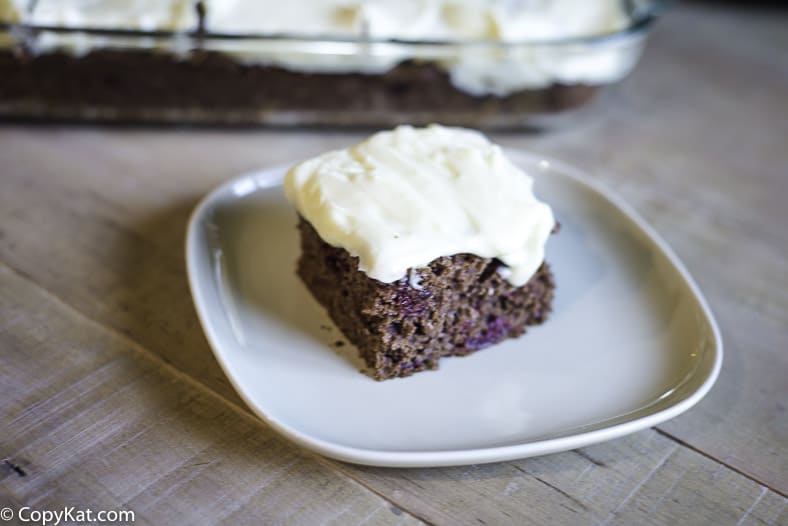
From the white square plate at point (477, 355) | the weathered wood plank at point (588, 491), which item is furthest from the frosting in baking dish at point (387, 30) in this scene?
the weathered wood plank at point (588, 491)

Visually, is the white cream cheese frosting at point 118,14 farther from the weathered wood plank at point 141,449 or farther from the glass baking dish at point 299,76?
the weathered wood plank at point 141,449

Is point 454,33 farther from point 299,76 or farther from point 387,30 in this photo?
point 299,76

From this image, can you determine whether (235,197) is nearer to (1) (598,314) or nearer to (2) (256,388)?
(2) (256,388)

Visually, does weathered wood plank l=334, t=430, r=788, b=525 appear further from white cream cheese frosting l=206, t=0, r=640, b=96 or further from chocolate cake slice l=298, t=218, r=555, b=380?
white cream cheese frosting l=206, t=0, r=640, b=96

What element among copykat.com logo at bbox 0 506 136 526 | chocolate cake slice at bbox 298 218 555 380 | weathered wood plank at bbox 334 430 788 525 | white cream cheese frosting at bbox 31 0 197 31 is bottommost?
weathered wood plank at bbox 334 430 788 525

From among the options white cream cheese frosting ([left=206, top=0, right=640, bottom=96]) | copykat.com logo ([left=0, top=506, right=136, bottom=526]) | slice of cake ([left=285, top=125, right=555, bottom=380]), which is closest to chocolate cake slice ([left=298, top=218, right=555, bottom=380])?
slice of cake ([left=285, top=125, right=555, bottom=380])

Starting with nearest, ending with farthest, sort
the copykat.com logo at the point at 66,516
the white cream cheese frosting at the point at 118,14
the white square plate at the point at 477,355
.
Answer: the copykat.com logo at the point at 66,516, the white square plate at the point at 477,355, the white cream cheese frosting at the point at 118,14

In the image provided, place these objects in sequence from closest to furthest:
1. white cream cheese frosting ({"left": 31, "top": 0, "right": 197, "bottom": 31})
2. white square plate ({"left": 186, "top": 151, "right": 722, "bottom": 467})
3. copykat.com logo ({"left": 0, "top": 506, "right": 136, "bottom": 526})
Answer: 1. copykat.com logo ({"left": 0, "top": 506, "right": 136, "bottom": 526})
2. white square plate ({"left": 186, "top": 151, "right": 722, "bottom": 467})
3. white cream cheese frosting ({"left": 31, "top": 0, "right": 197, "bottom": 31})
